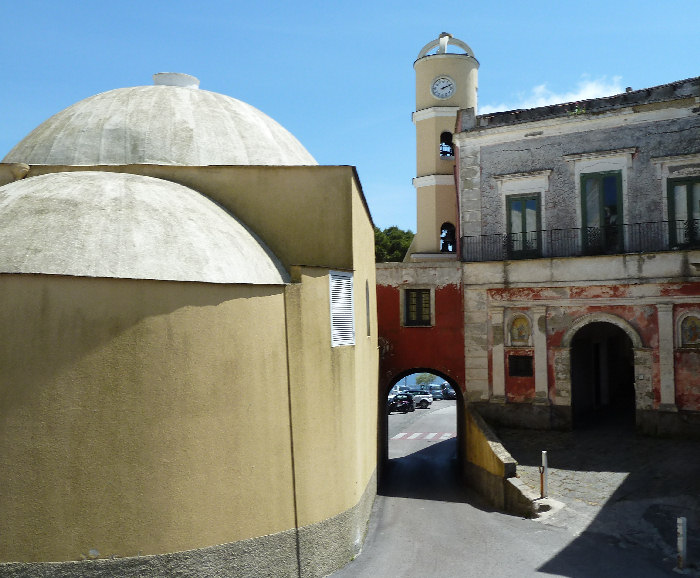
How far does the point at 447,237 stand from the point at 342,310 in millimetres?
18218

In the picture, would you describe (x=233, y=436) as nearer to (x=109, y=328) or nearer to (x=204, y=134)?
(x=109, y=328)

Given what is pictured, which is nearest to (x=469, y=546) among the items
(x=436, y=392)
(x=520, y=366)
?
(x=520, y=366)

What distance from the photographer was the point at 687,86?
→ 18844mm

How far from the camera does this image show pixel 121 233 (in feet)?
33.7

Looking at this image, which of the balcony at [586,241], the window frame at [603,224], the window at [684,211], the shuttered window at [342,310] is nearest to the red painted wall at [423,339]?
the balcony at [586,241]

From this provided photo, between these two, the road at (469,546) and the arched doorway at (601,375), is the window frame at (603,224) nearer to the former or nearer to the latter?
the arched doorway at (601,375)

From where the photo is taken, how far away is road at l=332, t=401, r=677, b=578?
38.3 ft

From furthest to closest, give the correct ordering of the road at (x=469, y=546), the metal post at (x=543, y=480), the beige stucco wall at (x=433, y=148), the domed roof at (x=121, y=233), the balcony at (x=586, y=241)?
the beige stucco wall at (x=433, y=148) < the balcony at (x=586, y=241) < the metal post at (x=543, y=480) < the road at (x=469, y=546) < the domed roof at (x=121, y=233)

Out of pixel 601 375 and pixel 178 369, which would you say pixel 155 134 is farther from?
pixel 601 375

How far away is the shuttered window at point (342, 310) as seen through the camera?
1233 centimetres

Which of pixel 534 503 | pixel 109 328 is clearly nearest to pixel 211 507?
pixel 109 328

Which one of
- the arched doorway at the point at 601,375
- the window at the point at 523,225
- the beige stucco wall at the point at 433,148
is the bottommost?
the arched doorway at the point at 601,375

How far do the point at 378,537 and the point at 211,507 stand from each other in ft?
17.5

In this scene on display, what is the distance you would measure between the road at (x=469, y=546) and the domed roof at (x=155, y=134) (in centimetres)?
861
